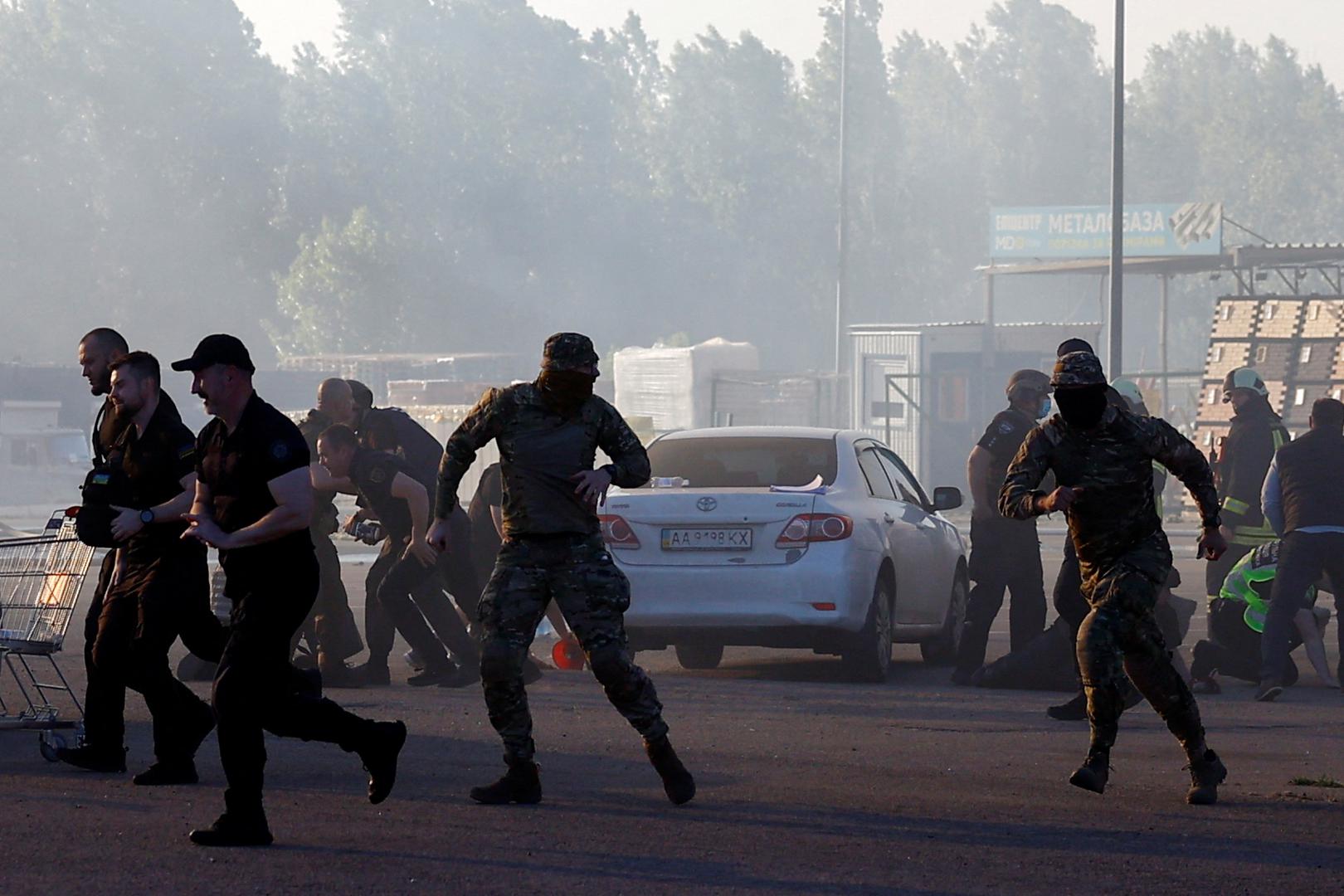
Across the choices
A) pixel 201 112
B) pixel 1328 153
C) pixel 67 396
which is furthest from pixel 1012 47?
pixel 67 396

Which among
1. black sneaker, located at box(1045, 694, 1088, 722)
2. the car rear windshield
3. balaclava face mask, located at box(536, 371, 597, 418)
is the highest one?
balaclava face mask, located at box(536, 371, 597, 418)

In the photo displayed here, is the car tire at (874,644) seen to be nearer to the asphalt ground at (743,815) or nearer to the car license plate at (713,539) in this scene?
the car license plate at (713,539)

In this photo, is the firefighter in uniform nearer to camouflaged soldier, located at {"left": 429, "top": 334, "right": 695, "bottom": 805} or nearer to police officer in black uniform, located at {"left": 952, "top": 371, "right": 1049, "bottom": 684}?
police officer in black uniform, located at {"left": 952, "top": 371, "right": 1049, "bottom": 684}

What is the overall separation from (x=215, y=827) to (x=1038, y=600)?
6.37m

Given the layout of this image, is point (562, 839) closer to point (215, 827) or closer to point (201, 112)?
point (215, 827)

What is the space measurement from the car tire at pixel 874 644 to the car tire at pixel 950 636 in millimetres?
1091

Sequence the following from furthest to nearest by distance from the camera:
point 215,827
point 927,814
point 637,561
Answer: point 637,561 → point 927,814 → point 215,827

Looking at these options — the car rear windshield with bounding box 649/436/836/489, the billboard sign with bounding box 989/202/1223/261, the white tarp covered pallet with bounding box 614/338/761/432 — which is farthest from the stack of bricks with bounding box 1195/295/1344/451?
the car rear windshield with bounding box 649/436/836/489

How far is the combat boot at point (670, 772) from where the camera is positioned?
7102 mm

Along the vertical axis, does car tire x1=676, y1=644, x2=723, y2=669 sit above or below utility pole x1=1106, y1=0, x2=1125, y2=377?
below

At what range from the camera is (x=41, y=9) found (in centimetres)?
8500

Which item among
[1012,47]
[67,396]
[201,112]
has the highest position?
[1012,47]

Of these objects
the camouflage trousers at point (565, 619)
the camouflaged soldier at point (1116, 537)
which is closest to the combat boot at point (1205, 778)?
the camouflaged soldier at point (1116, 537)

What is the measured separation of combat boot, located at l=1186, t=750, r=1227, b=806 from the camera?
7293mm
